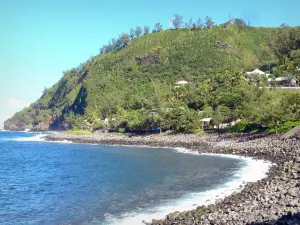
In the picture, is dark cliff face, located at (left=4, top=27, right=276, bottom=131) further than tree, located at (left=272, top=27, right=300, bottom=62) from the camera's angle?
Yes

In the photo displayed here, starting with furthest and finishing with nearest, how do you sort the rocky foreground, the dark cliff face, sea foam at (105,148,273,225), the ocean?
the dark cliff face < the ocean < sea foam at (105,148,273,225) < the rocky foreground

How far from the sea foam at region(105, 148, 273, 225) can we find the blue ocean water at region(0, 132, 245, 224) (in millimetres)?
366

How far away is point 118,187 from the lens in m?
26.5

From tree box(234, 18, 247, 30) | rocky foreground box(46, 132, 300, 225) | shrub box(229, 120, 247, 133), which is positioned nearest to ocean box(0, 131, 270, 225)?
rocky foreground box(46, 132, 300, 225)

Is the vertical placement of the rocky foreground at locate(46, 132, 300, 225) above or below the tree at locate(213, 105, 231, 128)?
below

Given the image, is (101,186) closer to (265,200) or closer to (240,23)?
(265,200)

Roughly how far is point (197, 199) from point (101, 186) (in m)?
9.63

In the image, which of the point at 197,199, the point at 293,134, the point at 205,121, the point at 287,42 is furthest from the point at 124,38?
the point at 197,199

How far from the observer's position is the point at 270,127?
161 ft

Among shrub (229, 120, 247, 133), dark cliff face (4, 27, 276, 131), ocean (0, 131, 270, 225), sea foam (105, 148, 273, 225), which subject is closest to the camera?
sea foam (105, 148, 273, 225)

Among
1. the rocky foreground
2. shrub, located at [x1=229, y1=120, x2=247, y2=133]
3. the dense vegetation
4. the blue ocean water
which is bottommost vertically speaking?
the blue ocean water

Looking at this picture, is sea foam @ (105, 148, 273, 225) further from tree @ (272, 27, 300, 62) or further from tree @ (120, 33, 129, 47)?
tree @ (120, 33, 129, 47)

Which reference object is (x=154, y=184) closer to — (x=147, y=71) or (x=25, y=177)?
(x=25, y=177)

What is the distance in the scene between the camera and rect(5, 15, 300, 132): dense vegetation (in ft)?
211
